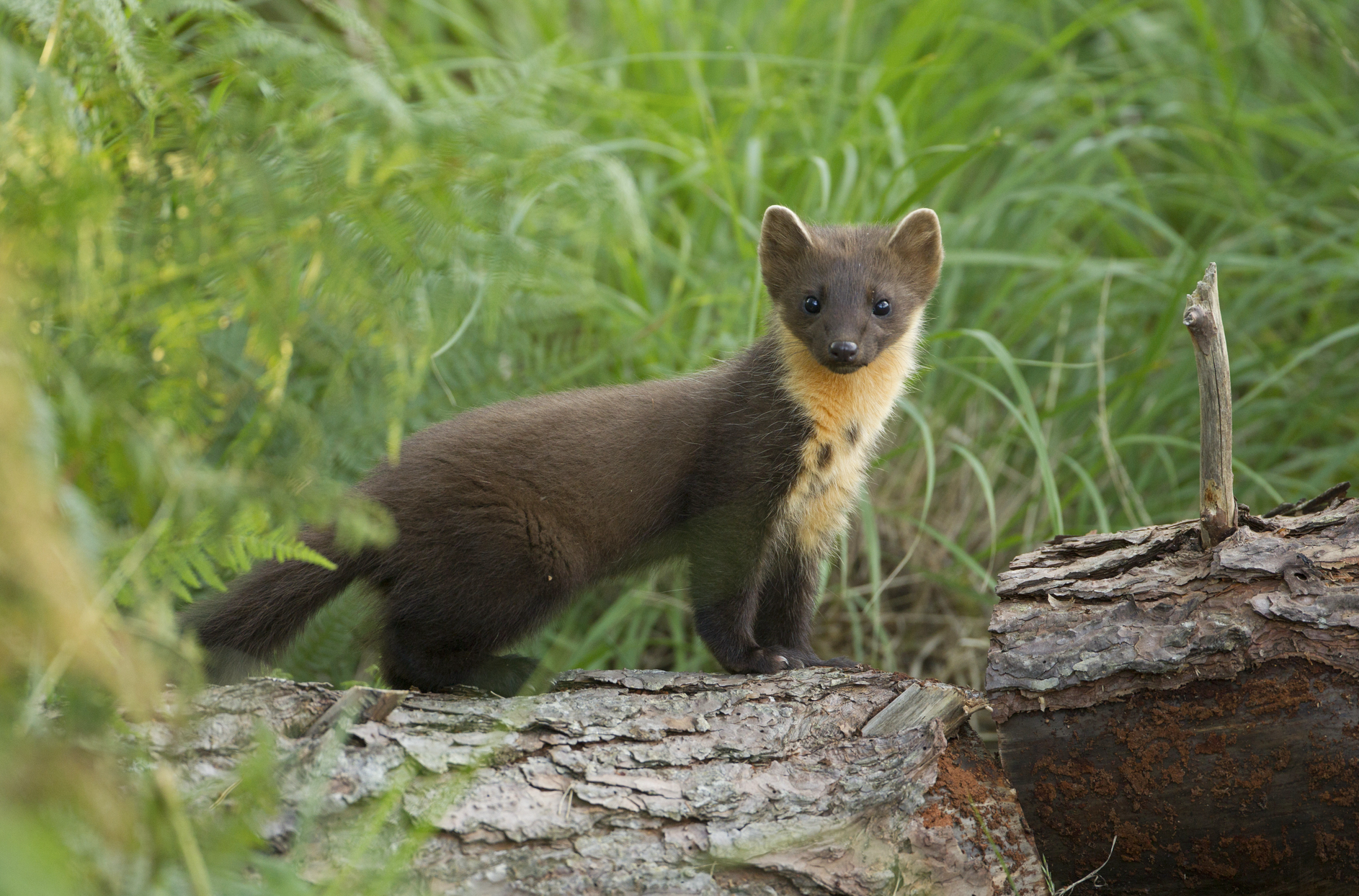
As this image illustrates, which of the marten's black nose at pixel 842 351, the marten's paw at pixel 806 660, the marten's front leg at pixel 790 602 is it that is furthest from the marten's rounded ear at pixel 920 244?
the marten's paw at pixel 806 660

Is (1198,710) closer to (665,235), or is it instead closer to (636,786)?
(636,786)

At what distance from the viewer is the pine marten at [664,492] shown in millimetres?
3795

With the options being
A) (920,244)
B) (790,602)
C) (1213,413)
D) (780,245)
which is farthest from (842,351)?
(1213,413)

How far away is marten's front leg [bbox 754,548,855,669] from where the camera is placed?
4.57 meters

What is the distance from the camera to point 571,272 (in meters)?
5.35

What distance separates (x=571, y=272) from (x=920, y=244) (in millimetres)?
1680

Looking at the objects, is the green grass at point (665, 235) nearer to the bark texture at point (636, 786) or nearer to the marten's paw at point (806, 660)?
the marten's paw at point (806, 660)

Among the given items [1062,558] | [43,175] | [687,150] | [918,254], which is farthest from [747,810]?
[687,150]

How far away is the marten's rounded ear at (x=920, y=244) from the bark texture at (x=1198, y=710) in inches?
69.4

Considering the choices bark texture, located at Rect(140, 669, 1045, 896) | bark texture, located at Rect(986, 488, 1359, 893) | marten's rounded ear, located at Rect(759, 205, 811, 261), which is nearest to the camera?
bark texture, located at Rect(140, 669, 1045, 896)

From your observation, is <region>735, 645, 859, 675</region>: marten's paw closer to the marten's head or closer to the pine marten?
the pine marten

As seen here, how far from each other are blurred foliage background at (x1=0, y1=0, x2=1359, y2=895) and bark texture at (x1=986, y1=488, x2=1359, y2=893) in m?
1.33

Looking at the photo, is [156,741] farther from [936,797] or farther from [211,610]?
[936,797]

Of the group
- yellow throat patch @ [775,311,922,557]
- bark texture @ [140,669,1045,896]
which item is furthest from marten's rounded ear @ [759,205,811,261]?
bark texture @ [140,669,1045,896]
